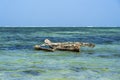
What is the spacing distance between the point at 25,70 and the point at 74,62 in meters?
5.35

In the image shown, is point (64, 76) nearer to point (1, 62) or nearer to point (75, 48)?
point (1, 62)

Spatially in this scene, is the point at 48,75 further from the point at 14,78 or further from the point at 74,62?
the point at 74,62

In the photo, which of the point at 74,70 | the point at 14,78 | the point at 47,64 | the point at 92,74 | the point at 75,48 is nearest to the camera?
the point at 14,78

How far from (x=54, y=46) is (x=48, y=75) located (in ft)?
51.6

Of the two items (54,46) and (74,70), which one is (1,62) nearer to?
(74,70)

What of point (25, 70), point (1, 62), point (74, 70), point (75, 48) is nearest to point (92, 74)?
point (74, 70)

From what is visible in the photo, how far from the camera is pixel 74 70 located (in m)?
23.0

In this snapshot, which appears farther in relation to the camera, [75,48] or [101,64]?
[75,48]

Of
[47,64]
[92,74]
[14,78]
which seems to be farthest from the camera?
[47,64]

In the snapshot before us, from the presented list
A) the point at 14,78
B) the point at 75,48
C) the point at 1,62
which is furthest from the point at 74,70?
the point at 75,48

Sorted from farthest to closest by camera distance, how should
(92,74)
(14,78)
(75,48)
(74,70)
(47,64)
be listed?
1. (75,48)
2. (47,64)
3. (74,70)
4. (92,74)
5. (14,78)

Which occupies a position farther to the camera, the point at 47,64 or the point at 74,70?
the point at 47,64

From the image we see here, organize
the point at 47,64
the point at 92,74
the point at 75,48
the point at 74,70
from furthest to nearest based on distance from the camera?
the point at 75,48, the point at 47,64, the point at 74,70, the point at 92,74

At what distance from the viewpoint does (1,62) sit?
26672 millimetres
